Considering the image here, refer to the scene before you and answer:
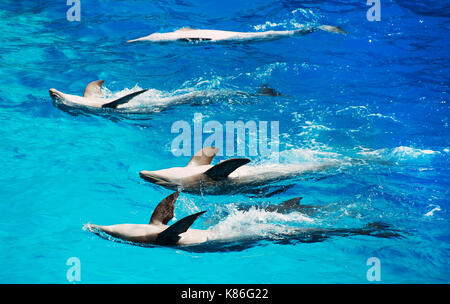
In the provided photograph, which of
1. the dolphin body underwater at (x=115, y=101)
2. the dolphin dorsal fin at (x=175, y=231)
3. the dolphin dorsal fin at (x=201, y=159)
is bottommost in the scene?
the dolphin dorsal fin at (x=175, y=231)

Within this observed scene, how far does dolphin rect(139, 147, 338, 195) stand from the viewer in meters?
6.34

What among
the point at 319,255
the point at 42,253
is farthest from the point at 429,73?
the point at 42,253

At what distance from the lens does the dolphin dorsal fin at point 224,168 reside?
19.6 ft

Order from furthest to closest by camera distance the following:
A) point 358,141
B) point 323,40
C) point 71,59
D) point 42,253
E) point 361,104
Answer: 1. point 323,40
2. point 71,59
3. point 361,104
4. point 358,141
5. point 42,253

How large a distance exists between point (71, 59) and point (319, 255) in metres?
8.01

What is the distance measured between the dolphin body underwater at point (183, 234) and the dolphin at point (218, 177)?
0.74 m

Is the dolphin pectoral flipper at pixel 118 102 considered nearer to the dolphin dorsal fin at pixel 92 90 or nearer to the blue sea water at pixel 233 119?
the blue sea water at pixel 233 119

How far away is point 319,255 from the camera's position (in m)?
6.05

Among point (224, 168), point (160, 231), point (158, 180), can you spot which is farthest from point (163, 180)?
point (160, 231)

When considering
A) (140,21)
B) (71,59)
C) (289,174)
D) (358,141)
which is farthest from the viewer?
(140,21)

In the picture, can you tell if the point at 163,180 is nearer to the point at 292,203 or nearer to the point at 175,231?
the point at 175,231

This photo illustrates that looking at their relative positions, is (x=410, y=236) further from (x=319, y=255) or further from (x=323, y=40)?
(x=323, y=40)

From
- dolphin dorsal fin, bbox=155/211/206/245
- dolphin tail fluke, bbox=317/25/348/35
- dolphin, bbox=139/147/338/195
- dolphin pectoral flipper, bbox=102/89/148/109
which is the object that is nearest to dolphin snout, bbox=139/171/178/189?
dolphin, bbox=139/147/338/195

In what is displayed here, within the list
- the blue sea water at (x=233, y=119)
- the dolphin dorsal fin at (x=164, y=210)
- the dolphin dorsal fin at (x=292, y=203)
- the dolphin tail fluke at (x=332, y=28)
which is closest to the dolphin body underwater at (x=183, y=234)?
the dolphin dorsal fin at (x=164, y=210)
